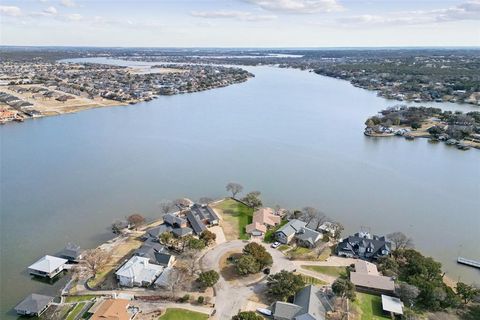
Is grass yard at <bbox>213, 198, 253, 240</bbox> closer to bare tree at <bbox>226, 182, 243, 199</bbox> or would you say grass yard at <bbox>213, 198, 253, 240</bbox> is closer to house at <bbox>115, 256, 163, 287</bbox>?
bare tree at <bbox>226, 182, 243, 199</bbox>

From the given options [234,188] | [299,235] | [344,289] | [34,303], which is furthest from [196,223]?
Result: [344,289]

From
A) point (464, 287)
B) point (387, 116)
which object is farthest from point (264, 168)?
point (387, 116)

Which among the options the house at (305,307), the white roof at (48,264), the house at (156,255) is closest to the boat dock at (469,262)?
the house at (305,307)

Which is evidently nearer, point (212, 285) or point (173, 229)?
point (212, 285)

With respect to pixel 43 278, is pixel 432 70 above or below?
above

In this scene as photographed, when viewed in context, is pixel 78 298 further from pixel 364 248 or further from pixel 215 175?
pixel 215 175

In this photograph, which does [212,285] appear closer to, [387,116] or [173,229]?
[173,229]
